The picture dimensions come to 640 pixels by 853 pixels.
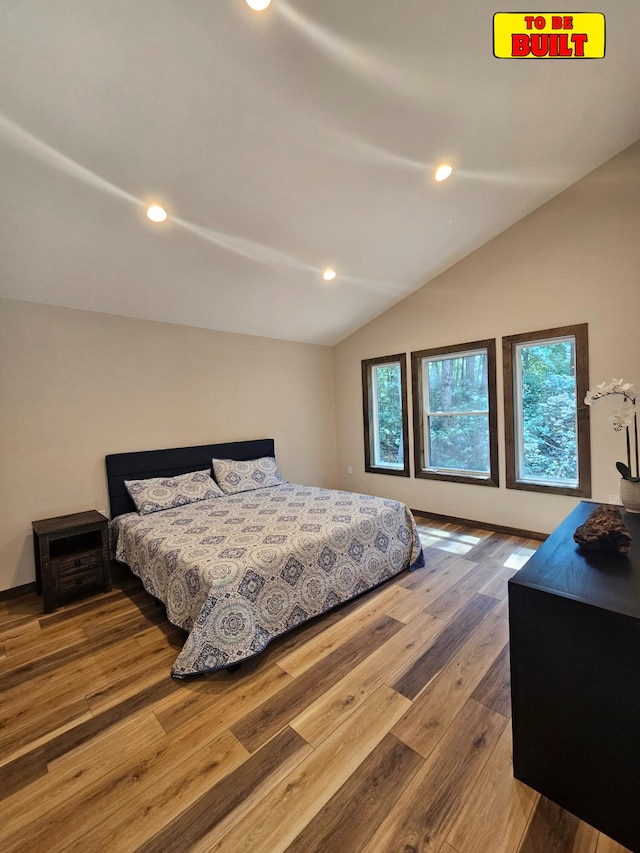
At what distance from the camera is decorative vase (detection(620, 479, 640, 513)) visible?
1903mm

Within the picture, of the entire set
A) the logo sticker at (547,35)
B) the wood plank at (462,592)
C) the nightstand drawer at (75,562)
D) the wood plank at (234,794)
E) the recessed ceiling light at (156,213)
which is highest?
the logo sticker at (547,35)

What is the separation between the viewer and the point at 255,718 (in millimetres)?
1619

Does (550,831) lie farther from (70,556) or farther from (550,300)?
(550,300)

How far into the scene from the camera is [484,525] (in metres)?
3.92

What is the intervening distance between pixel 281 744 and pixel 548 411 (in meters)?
3.42

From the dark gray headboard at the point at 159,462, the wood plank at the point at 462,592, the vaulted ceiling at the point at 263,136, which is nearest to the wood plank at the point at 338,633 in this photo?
the wood plank at the point at 462,592

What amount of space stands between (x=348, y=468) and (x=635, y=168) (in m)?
4.21

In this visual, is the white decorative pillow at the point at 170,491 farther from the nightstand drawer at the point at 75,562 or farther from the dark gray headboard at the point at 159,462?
the nightstand drawer at the point at 75,562

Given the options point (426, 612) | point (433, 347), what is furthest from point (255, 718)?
point (433, 347)

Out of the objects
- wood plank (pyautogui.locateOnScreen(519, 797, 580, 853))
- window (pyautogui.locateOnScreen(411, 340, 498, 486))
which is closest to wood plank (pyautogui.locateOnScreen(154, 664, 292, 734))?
wood plank (pyautogui.locateOnScreen(519, 797, 580, 853))

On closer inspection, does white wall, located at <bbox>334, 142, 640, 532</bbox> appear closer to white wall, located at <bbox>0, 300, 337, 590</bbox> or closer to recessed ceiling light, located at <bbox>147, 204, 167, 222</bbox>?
white wall, located at <bbox>0, 300, 337, 590</bbox>

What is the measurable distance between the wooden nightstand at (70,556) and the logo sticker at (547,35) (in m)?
3.98

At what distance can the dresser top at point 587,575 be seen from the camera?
3.64 ft

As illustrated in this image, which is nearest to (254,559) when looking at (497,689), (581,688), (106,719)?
(106,719)
